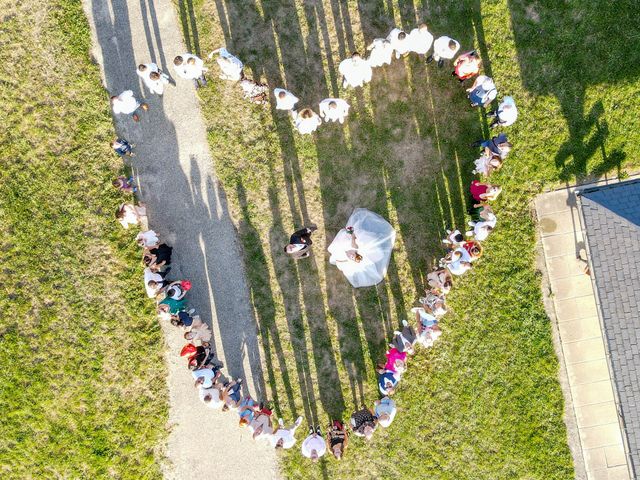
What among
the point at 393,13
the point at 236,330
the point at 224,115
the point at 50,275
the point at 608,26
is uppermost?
the point at 393,13

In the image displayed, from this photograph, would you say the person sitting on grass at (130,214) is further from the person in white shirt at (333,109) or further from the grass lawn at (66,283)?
the person in white shirt at (333,109)

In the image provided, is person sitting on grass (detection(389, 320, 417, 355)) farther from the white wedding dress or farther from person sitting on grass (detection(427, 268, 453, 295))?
the white wedding dress

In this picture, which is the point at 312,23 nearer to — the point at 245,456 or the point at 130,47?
the point at 130,47

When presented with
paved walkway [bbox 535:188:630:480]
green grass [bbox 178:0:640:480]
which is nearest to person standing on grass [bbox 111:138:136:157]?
green grass [bbox 178:0:640:480]

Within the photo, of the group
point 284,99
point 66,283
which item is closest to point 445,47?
point 284,99

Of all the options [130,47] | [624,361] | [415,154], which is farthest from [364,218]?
[130,47]

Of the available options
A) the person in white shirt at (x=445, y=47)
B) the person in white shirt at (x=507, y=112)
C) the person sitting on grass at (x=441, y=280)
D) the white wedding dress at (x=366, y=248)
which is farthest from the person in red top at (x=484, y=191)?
the person in white shirt at (x=445, y=47)
